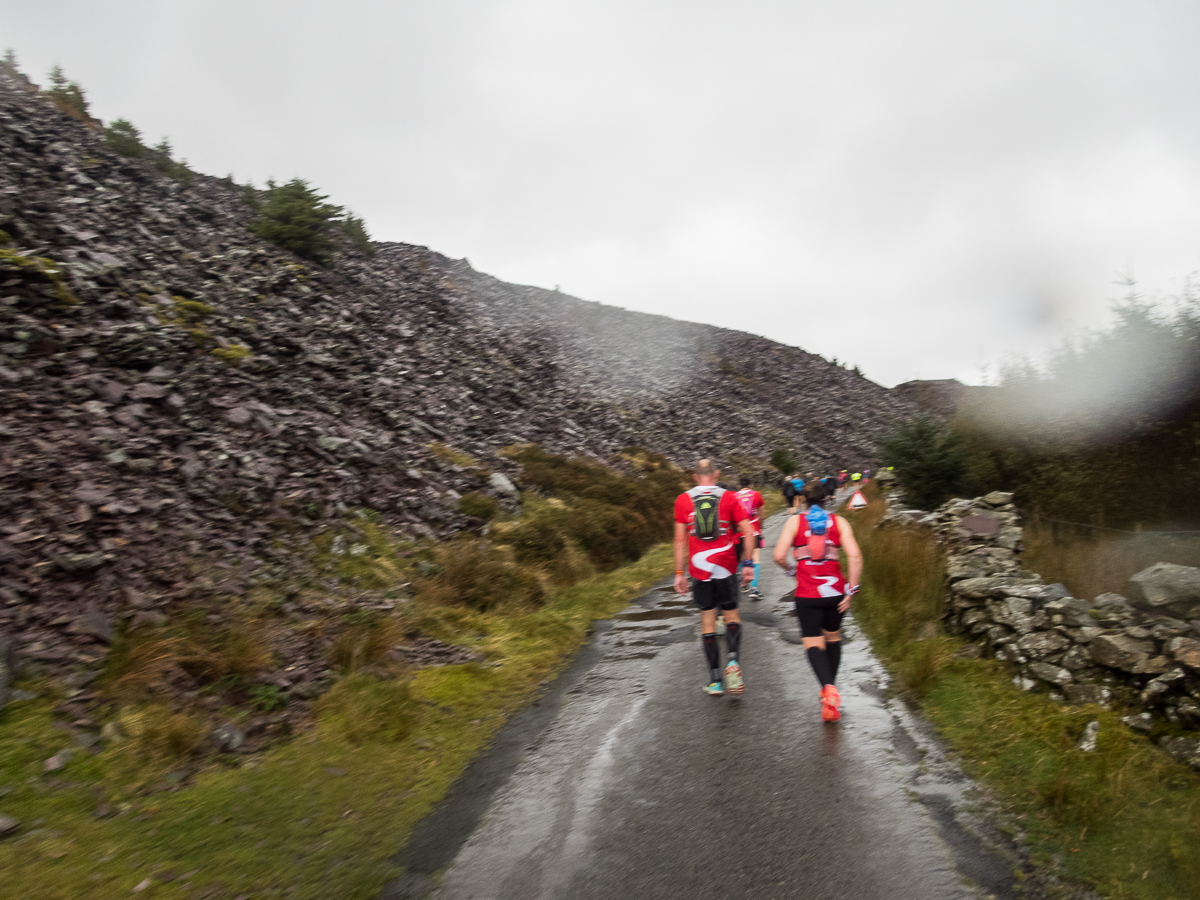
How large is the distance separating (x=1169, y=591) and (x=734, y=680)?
3902mm

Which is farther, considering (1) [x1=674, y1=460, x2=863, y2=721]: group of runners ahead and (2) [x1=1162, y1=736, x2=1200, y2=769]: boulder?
(1) [x1=674, y1=460, x2=863, y2=721]: group of runners ahead

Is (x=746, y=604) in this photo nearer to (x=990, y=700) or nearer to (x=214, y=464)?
(x=990, y=700)

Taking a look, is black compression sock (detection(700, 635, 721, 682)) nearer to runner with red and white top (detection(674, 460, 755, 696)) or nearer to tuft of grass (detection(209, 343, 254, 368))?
runner with red and white top (detection(674, 460, 755, 696))

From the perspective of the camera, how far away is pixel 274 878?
432 cm

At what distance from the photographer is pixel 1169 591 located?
620cm

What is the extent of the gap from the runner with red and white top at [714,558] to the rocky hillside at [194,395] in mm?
5454

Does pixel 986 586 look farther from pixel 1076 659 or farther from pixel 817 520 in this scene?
pixel 817 520

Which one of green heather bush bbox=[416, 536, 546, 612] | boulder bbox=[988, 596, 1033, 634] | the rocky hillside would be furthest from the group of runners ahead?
the rocky hillside

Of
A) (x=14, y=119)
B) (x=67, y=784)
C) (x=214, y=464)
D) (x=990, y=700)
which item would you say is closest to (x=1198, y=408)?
(x=990, y=700)

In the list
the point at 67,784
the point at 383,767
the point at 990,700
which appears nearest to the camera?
the point at 67,784

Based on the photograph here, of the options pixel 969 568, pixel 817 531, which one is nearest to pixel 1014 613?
pixel 969 568

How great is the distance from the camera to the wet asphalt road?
13.4 ft

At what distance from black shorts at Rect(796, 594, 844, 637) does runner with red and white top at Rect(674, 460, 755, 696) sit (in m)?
0.87

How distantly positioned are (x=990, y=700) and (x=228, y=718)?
6.75 metres
